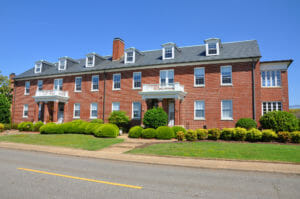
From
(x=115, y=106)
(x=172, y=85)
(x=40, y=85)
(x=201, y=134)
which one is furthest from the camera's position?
(x=40, y=85)

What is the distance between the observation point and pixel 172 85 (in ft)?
76.1

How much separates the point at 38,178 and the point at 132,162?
5.00 m

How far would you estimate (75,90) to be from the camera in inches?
1208

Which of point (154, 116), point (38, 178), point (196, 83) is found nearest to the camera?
point (38, 178)

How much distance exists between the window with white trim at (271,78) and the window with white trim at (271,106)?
187cm

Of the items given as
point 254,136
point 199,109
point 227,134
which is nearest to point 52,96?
point 199,109

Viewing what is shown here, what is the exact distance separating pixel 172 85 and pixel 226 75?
228 inches

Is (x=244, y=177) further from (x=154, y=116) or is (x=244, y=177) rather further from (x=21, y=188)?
(x=154, y=116)

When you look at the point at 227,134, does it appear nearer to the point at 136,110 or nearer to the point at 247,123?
the point at 247,123

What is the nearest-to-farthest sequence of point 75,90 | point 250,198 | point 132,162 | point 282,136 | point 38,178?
point 250,198 < point 38,178 < point 132,162 < point 282,136 < point 75,90

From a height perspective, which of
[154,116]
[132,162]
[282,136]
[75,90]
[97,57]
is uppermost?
[97,57]

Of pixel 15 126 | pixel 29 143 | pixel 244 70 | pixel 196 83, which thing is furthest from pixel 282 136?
pixel 15 126

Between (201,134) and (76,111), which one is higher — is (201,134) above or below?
below

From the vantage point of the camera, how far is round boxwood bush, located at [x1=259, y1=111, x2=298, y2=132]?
57.1 ft
